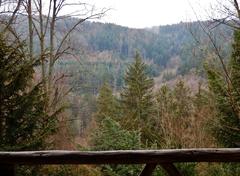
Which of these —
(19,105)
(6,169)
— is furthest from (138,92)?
(6,169)

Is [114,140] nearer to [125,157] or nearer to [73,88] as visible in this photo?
[73,88]

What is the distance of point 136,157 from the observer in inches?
95.1

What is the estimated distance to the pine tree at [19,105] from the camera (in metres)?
5.23

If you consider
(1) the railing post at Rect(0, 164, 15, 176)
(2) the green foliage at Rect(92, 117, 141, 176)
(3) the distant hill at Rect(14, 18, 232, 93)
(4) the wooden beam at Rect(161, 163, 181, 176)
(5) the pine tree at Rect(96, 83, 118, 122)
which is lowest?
(5) the pine tree at Rect(96, 83, 118, 122)

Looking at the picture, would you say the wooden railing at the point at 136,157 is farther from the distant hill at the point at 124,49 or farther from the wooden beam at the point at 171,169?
the distant hill at the point at 124,49

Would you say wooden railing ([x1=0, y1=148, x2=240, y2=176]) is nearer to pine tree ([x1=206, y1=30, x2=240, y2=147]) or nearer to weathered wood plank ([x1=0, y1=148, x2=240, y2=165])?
weathered wood plank ([x1=0, y1=148, x2=240, y2=165])

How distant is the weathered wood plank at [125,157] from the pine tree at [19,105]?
2639 millimetres

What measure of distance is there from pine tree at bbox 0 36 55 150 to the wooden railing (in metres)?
2.63

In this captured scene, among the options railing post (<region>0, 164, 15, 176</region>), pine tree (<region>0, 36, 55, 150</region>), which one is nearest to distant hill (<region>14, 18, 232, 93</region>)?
pine tree (<region>0, 36, 55, 150</region>)

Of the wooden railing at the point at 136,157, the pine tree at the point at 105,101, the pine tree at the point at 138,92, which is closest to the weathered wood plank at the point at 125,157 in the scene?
the wooden railing at the point at 136,157

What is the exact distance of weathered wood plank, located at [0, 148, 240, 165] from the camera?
2.33 metres

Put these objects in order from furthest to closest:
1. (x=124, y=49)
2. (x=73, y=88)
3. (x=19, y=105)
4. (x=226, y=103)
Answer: (x=124, y=49), (x=73, y=88), (x=226, y=103), (x=19, y=105)

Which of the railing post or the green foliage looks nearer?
the railing post

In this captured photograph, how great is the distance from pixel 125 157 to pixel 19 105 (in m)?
3.26
